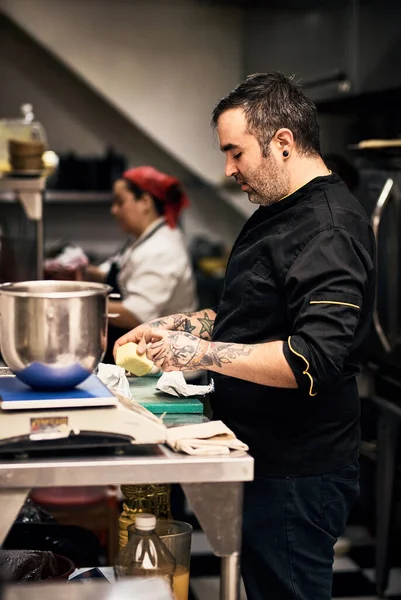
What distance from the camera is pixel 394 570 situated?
148 inches

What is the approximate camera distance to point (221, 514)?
169cm

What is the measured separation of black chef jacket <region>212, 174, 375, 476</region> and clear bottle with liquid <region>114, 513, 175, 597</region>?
1.29ft

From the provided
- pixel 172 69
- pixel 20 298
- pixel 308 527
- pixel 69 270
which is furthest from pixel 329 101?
pixel 20 298

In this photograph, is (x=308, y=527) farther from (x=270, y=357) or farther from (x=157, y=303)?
(x=157, y=303)

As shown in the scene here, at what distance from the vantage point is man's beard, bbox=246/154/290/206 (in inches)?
83.0

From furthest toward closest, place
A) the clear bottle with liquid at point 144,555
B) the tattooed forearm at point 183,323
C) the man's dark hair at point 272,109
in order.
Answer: the tattooed forearm at point 183,323
the man's dark hair at point 272,109
the clear bottle with liquid at point 144,555

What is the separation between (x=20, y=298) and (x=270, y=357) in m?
0.53

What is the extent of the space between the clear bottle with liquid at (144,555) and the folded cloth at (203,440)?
0.63 ft

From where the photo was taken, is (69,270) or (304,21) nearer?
(69,270)

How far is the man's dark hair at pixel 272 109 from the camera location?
82.0 inches

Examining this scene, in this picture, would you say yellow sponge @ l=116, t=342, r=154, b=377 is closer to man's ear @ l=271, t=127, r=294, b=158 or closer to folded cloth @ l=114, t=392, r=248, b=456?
folded cloth @ l=114, t=392, r=248, b=456

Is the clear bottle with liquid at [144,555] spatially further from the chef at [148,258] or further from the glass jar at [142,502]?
the chef at [148,258]

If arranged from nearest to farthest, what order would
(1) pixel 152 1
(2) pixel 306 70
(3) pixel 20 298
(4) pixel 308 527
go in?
(3) pixel 20 298 → (4) pixel 308 527 → (2) pixel 306 70 → (1) pixel 152 1

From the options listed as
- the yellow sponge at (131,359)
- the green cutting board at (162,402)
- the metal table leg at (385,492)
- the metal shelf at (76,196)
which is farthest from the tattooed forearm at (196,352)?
the metal shelf at (76,196)
